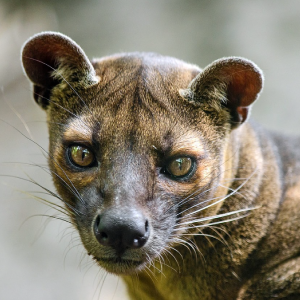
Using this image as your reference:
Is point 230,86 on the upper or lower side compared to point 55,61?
upper

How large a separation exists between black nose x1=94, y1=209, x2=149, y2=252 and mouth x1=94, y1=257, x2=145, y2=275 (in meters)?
0.12

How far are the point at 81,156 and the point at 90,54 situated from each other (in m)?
4.83

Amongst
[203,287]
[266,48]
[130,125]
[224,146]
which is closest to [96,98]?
[130,125]

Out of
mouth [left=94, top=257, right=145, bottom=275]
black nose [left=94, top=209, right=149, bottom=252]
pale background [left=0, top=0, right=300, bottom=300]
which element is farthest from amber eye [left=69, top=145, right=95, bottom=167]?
pale background [left=0, top=0, right=300, bottom=300]

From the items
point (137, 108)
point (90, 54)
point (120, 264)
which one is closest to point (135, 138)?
point (137, 108)

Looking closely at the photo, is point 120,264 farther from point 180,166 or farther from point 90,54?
point 90,54

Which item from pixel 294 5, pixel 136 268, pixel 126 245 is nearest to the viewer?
pixel 126 245

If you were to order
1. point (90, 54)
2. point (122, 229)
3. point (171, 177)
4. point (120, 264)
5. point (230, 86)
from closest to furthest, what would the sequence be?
point (122, 229) < point (120, 264) < point (171, 177) < point (230, 86) < point (90, 54)

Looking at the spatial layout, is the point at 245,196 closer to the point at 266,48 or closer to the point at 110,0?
the point at 266,48

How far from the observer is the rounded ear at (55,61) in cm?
274

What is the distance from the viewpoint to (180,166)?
8.51ft

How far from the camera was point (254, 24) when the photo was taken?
21.3 feet

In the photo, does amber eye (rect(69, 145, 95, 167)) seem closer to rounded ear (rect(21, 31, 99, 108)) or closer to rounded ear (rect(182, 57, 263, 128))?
rounded ear (rect(21, 31, 99, 108))

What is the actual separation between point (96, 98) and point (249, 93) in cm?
95
